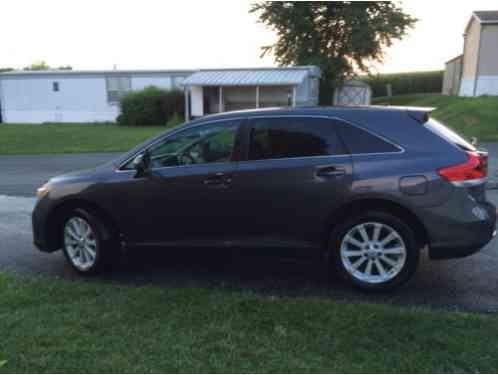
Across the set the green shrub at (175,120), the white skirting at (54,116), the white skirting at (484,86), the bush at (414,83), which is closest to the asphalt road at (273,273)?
the green shrub at (175,120)

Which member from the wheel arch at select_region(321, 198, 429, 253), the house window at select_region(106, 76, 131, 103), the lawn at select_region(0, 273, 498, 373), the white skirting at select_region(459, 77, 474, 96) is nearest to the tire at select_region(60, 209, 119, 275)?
the lawn at select_region(0, 273, 498, 373)

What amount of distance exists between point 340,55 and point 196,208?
3305 cm

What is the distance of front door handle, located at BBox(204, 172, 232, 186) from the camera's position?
461 centimetres

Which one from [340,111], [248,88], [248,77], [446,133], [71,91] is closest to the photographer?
[446,133]

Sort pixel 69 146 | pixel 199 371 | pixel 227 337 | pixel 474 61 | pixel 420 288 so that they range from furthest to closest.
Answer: pixel 474 61, pixel 69 146, pixel 420 288, pixel 227 337, pixel 199 371

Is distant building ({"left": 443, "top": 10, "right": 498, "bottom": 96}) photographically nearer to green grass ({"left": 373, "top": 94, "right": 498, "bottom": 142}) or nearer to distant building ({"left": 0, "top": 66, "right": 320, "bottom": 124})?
green grass ({"left": 373, "top": 94, "right": 498, "bottom": 142})

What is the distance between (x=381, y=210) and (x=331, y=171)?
579 mm

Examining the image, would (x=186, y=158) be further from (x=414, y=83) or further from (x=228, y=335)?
(x=414, y=83)

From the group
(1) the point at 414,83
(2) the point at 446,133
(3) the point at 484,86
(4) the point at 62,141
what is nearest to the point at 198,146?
(2) the point at 446,133

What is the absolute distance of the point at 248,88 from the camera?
29.3 meters

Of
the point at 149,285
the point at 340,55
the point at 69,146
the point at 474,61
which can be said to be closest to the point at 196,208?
the point at 149,285

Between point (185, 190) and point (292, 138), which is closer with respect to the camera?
point (292, 138)

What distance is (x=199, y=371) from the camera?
3.05 meters

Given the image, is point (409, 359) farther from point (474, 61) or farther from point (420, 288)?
point (474, 61)
